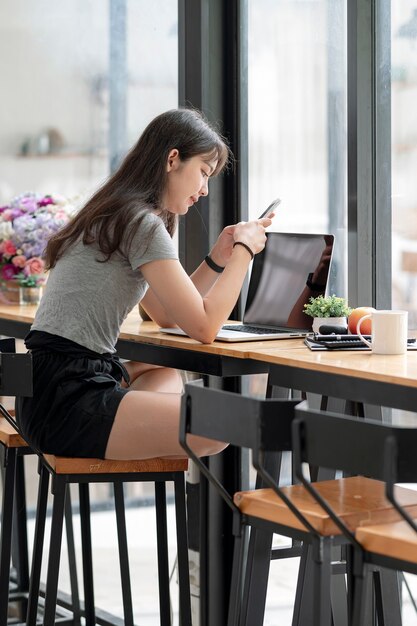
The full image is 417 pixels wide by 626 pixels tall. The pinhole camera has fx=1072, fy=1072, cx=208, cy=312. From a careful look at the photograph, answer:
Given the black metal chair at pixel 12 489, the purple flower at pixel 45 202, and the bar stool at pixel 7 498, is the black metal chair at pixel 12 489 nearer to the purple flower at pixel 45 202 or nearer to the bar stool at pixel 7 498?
the bar stool at pixel 7 498

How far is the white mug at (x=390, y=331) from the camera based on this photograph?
2289mm

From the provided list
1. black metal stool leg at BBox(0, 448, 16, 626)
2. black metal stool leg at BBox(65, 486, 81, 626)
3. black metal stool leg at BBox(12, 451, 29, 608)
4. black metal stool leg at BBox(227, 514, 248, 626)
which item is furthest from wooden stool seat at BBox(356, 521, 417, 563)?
black metal stool leg at BBox(12, 451, 29, 608)

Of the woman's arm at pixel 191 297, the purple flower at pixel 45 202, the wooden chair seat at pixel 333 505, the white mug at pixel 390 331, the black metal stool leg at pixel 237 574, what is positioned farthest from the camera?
the purple flower at pixel 45 202

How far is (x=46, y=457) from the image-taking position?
2.44m

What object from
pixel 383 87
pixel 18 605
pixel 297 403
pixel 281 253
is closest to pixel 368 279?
pixel 281 253

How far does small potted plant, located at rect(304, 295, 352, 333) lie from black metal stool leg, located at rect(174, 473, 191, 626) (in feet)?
1.71

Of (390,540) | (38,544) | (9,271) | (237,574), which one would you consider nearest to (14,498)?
(38,544)

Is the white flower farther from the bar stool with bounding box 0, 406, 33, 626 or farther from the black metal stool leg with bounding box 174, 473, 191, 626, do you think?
the black metal stool leg with bounding box 174, 473, 191, 626

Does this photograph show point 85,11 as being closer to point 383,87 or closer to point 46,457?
point 383,87

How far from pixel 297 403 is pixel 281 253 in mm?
1205

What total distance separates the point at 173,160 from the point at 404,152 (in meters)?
0.62

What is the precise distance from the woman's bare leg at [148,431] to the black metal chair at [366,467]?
1.99 feet

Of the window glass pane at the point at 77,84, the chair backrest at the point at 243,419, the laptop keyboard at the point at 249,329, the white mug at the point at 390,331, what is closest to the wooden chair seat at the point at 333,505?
the chair backrest at the point at 243,419

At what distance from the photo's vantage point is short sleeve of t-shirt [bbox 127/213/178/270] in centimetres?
246
